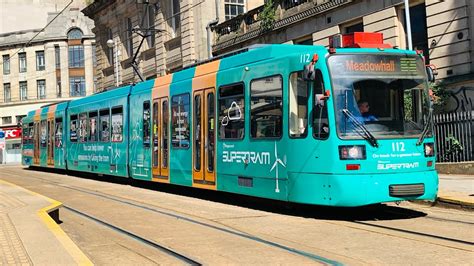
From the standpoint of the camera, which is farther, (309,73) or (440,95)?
(440,95)

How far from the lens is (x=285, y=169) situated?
34.4 ft

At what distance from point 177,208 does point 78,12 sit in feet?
217

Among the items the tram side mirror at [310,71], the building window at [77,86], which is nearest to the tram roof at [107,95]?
the tram side mirror at [310,71]

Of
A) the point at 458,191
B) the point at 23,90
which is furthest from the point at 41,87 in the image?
the point at 458,191

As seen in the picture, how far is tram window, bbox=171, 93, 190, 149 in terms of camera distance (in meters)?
14.1

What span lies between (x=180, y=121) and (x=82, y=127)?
9.36m

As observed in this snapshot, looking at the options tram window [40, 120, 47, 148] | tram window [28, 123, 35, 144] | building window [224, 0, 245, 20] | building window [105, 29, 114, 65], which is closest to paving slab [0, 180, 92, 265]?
tram window [40, 120, 47, 148]

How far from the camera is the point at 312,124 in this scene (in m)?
9.85

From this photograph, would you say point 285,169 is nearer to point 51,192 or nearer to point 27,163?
point 51,192

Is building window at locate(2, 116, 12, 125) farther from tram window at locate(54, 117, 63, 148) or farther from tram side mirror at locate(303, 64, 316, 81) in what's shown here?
tram side mirror at locate(303, 64, 316, 81)

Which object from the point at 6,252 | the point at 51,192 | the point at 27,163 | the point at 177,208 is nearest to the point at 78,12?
the point at 27,163

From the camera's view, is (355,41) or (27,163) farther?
(27,163)

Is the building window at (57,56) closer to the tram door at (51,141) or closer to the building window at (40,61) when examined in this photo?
the building window at (40,61)

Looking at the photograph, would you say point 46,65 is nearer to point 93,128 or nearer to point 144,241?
point 93,128
